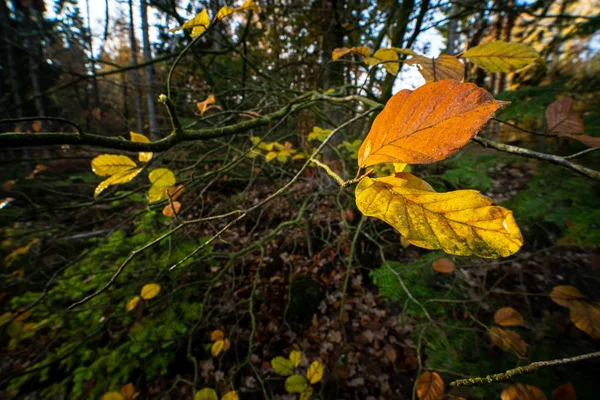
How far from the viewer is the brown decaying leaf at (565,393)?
3.20ft

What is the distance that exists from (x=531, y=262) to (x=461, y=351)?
3.00 m

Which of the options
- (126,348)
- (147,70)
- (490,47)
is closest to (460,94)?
(490,47)

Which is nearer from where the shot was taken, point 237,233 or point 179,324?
point 179,324

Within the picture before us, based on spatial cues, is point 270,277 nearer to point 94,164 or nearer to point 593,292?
point 94,164

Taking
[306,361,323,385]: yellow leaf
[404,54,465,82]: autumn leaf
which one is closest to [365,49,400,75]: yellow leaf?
[404,54,465,82]: autumn leaf

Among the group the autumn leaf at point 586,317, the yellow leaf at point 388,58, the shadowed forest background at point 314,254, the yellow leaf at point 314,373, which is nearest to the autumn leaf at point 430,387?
the shadowed forest background at point 314,254

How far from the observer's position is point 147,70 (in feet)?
24.5

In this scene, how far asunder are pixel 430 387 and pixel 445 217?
1.30m

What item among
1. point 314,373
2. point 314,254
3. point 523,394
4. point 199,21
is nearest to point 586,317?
point 523,394

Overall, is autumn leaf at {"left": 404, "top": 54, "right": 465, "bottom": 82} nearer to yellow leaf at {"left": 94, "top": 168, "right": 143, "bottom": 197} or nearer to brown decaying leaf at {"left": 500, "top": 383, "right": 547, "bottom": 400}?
yellow leaf at {"left": 94, "top": 168, "right": 143, "bottom": 197}

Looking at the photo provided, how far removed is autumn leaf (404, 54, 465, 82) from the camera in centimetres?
69

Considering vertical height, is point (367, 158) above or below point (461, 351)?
above

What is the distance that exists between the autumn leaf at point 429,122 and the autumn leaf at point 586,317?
141cm

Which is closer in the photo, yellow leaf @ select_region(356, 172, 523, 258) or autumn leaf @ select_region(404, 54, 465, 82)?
yellow leaf @ select_region(356, 172, 523, 258)
